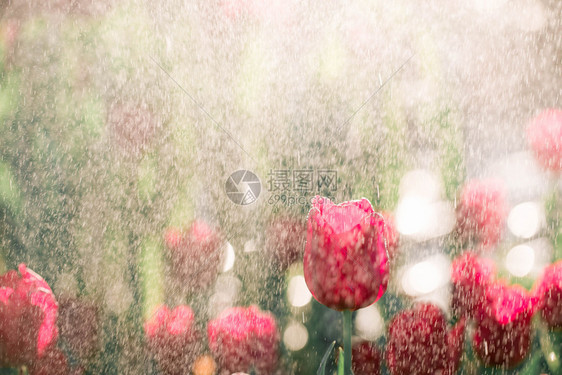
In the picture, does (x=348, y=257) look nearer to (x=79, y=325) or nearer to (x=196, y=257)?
(x=196, y=257)

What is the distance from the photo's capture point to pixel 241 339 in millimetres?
379

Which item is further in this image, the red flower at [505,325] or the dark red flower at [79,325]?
the dark red flower at [79,325]

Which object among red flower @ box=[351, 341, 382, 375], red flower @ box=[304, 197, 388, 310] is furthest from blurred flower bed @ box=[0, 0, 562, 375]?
red flower @ box=[304, 197, 388, 310]

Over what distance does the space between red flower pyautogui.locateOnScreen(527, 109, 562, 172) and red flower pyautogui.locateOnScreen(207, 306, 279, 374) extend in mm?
305

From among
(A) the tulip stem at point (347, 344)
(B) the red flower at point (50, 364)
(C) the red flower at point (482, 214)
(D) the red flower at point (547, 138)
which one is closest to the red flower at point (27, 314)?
(B) the red flower at point (50, 364)

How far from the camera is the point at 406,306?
0.47 meters

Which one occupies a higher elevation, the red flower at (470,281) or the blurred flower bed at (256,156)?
the blurred flower bed at (256,156)

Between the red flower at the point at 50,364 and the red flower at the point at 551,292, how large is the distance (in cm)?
38

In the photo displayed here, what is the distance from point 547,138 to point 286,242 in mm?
277

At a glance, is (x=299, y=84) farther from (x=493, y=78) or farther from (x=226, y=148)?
(x=493, y=78)

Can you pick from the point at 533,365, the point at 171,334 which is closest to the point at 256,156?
the point at 171,334

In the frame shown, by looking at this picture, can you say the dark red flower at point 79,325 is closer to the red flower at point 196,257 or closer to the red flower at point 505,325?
the red flower at point 196,257

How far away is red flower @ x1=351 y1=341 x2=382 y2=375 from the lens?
0.39 m

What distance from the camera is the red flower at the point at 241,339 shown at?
1.24 ft
